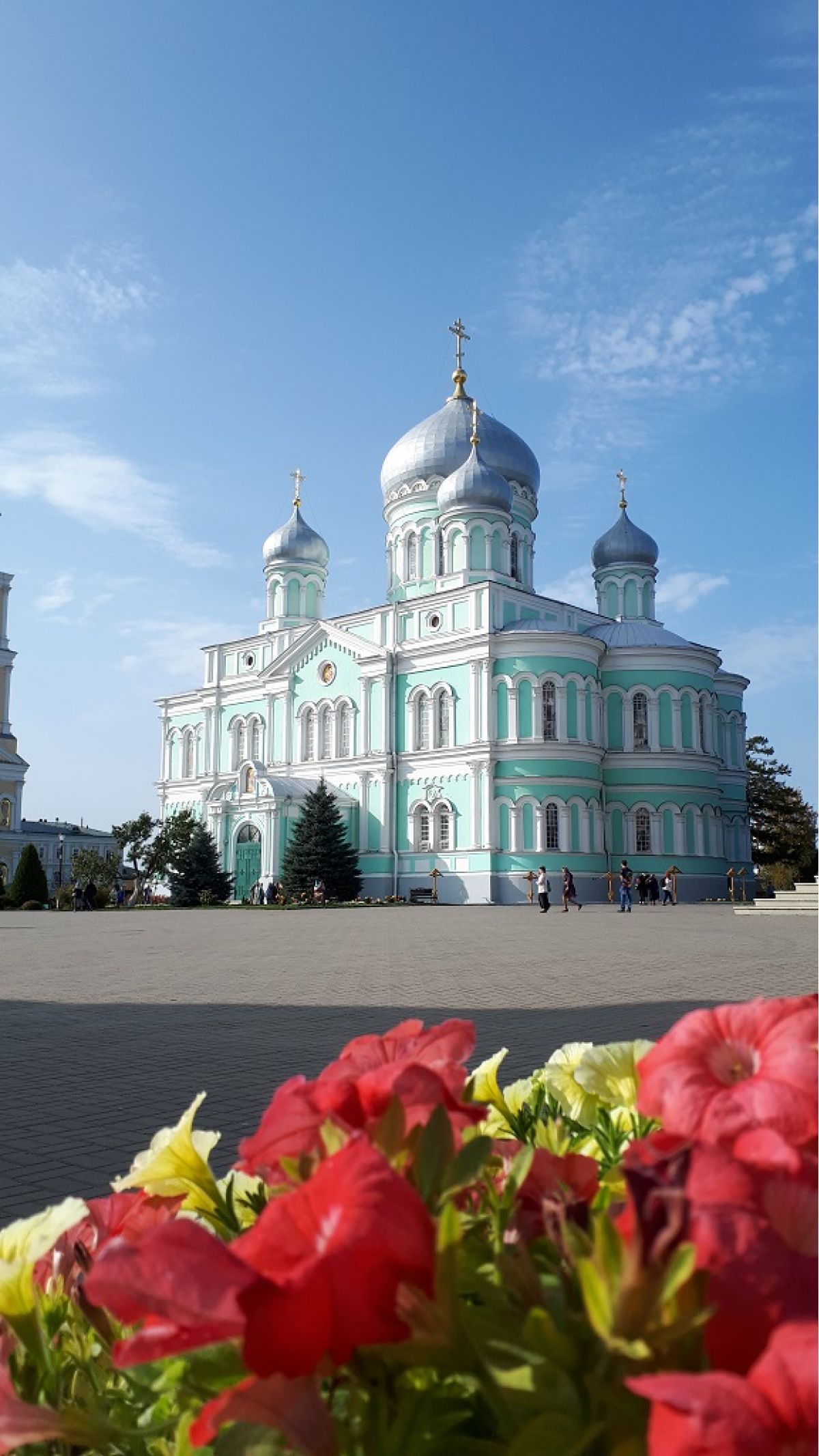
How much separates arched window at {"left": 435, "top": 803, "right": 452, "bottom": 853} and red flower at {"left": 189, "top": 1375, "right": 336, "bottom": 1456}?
3985cm

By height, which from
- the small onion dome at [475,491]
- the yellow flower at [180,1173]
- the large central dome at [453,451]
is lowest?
the yellow flower at [180,1173]

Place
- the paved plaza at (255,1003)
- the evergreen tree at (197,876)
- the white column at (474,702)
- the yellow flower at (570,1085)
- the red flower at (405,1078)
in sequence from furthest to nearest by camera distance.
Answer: the evergreen tree at (197,876) → the white column at (474,702) → the paved plaza at (255,1003) → the yellow flower at (570,1085) → the red flower at (405,1078)

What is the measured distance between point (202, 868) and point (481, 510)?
18.1 m

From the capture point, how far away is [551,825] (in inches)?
1559

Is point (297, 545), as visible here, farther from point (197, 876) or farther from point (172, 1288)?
point (172, 1288)

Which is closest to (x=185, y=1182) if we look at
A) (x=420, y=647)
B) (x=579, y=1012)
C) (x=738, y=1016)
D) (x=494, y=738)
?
(x=738, y=1016)

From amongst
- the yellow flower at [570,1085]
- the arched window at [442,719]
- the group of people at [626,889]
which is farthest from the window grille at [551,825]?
the yellow flower at [570,1085]

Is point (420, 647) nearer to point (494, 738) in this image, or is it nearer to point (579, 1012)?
point (494, 738)

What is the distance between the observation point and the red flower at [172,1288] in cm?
67

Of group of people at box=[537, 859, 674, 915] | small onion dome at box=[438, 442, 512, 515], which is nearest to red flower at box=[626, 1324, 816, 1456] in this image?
group of people at box=[537, 859, 674, 915]

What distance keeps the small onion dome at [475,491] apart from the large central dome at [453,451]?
2.84 m

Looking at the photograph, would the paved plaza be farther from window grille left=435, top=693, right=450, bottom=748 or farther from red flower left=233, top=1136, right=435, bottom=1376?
window grille left=435, top=693, right=450, bottom=748

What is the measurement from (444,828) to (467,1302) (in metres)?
40.3

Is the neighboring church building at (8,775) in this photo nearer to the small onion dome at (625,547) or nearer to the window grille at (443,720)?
the window grille at (443,720)
